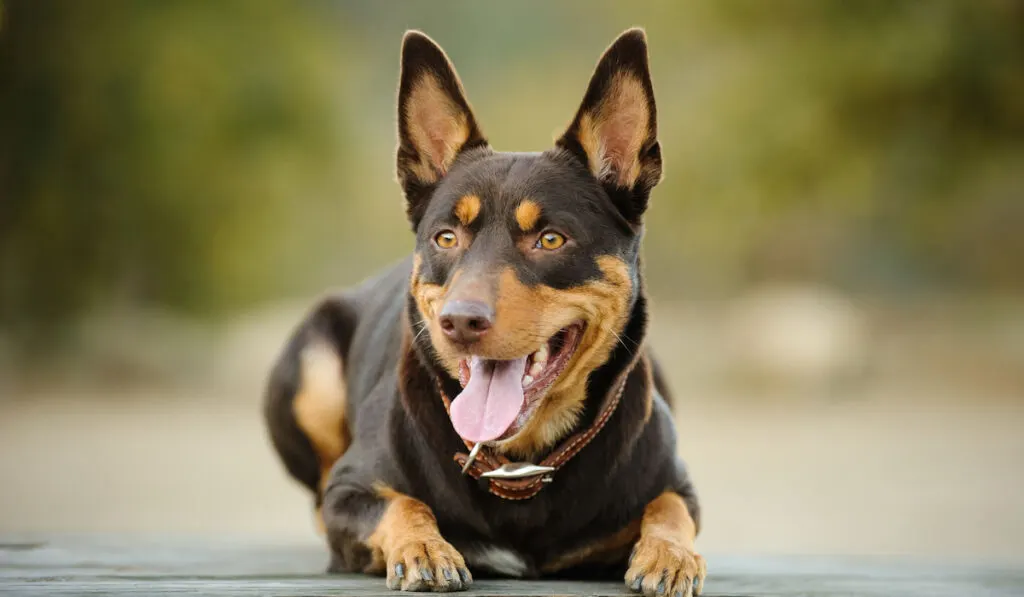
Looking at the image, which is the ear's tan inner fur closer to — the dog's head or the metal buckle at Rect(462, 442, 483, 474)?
the dog's head

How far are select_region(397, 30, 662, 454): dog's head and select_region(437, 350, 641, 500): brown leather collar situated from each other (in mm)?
71

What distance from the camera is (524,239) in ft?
12.3

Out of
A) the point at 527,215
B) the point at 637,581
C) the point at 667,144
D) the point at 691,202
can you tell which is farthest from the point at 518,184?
the point at 667,144

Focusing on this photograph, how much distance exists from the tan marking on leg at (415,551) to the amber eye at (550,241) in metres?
0.95

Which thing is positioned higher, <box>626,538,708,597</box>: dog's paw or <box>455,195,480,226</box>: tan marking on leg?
<box>455,195,480,226</box>: tan marking on leg

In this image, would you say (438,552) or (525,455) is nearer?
(438,552)

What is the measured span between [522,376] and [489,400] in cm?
13

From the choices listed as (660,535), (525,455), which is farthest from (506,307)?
(660,535)

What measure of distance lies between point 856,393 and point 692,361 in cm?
399

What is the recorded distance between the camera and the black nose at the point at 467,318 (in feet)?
11.3

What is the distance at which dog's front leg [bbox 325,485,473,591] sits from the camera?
3.49 m

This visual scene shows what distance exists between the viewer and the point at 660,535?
3709mm

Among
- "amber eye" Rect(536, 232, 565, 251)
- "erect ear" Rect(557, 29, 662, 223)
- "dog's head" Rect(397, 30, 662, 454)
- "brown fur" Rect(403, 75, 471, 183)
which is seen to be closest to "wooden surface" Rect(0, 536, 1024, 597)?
"dog's head" Rect(397, 30, 662, 454)

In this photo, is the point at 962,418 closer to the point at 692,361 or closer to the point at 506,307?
the point at 692,361
